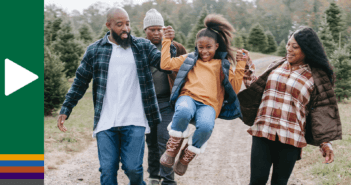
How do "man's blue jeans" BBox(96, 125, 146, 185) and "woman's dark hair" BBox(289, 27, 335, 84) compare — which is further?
"man's blue jeans" BBox(96, 125, 146, 185)

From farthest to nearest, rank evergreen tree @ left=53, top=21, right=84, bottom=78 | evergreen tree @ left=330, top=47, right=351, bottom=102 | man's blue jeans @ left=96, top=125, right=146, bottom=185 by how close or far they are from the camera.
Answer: evergreen tree @ left=53, top=21, right=84, bottom=78
evergreen tree @ left=330, top=47, right=351, bottom=102
man's blue jeans @ left=96, top=125, right=146, bottom=185

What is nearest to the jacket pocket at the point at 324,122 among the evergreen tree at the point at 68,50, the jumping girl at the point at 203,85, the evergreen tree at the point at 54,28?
the jumping girl at the point at 203,85

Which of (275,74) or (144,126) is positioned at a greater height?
(275,74)

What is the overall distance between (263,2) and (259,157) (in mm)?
96691

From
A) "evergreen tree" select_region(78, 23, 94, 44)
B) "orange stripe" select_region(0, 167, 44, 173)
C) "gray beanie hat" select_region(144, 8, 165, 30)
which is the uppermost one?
"evergreen tree" select_region(78, 23, 94, 44)

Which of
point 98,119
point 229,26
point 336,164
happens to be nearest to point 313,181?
point 336,164

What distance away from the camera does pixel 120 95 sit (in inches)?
130

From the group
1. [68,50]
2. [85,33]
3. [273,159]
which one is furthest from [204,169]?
[85,33]

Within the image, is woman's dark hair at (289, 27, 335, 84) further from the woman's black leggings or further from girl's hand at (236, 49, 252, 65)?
the woman's black leggings

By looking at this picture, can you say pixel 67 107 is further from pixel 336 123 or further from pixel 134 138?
pixel 336 123

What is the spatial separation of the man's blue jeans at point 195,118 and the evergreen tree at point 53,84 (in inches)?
323

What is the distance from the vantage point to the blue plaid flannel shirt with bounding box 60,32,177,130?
3.33m

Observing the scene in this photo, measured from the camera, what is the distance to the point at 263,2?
3629 inches

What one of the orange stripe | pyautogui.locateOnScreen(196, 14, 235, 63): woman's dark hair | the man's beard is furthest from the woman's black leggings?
the orange stripe
